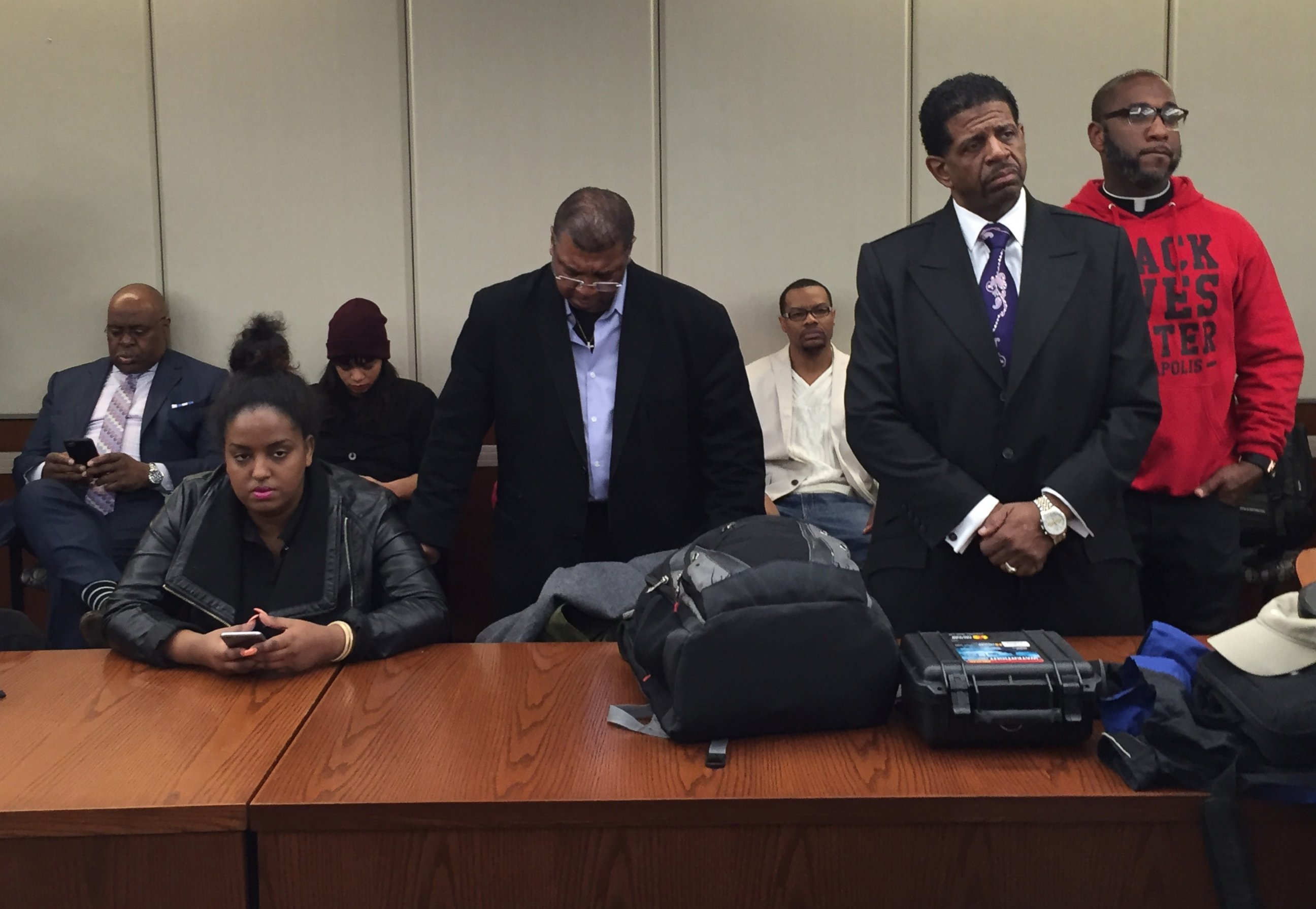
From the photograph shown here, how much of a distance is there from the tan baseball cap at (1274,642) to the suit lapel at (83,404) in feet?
11.7

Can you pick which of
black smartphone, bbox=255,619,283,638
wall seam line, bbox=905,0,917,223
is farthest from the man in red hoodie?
wall seam line, bbox=905,0,917,223

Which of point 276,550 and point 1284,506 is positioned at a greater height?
point 276,550

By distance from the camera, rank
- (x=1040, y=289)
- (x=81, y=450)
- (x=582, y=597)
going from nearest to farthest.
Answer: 1. (x=1040, y=289)
2. (x=582, y=597)
3. (x=81, y=450)

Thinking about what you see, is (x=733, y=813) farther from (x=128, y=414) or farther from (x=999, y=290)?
(x=128, y=414)

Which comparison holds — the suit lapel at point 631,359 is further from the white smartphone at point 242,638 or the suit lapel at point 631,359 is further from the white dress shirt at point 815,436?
the white dress shirt at point 815,436

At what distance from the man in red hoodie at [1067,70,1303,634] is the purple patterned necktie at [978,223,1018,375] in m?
0.38

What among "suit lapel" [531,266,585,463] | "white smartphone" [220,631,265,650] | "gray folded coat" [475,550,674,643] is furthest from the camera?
"suit lapel" [531,266,585,463]

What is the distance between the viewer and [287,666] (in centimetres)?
183

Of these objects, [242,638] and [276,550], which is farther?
[276,550]

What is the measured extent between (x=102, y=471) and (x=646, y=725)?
2669mm

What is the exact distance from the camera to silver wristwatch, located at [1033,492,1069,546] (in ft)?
6.24

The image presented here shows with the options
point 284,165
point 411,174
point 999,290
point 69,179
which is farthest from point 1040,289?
point 69,179

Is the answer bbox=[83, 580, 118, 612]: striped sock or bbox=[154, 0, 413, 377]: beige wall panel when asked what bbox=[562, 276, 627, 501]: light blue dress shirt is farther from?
bbox=[154, 0, 413, 377]: beige wall panel

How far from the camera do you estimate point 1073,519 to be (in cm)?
194
